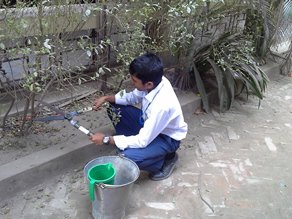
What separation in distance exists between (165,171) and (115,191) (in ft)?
2.81

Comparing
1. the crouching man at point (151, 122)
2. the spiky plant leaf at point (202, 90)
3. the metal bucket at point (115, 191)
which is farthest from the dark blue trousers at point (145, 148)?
the spiky plant leaf at point (202, 90)

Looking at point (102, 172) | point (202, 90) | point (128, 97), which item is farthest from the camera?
point (202, 90)

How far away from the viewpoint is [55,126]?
3234 mm

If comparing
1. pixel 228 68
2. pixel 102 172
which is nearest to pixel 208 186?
pixel 102 172

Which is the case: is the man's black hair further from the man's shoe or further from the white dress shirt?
the man's shoe

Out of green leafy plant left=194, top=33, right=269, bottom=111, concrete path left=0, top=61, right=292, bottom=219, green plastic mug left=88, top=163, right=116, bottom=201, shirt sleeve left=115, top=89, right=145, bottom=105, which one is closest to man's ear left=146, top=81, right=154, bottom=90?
shirt sleeve left=115, top=89, right=145, bottom=105

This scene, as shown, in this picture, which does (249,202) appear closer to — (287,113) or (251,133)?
(251,133)

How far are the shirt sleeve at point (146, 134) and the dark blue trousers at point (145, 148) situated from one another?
0.06 m

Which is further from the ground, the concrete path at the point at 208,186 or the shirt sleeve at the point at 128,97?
the shirt sleeve at the point at 128,97

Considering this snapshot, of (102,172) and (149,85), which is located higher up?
(149,85)

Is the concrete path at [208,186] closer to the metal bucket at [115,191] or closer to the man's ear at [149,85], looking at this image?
the metal bucket at [115,191]

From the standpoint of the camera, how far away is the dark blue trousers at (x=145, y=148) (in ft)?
8.43

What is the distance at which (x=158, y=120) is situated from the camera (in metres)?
2.51

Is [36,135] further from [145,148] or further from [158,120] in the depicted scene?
[158,120]
